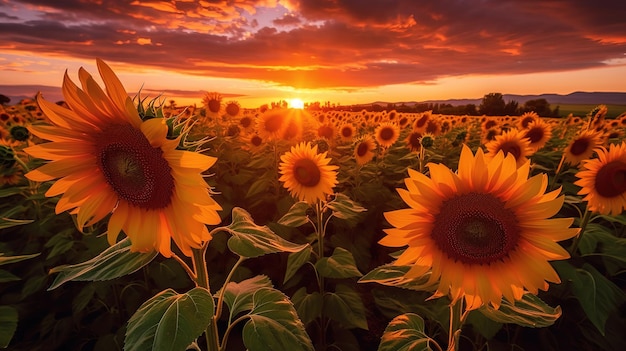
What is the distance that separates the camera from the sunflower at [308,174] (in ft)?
13.4

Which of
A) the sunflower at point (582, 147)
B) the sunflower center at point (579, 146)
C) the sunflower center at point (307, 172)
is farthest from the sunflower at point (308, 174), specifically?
the sunflower center at point (579, 146)

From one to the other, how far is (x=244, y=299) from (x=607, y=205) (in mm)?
3394

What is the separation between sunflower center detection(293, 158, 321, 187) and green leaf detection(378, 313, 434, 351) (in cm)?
244

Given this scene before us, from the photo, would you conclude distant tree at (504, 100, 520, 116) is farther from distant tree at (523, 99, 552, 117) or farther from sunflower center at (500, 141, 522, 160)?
sunflower center at (500, 141, 522, 160)

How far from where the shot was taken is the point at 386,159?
8.24m

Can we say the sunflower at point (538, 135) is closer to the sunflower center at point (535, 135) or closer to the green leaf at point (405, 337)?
the sunflower center at point (535, 135)

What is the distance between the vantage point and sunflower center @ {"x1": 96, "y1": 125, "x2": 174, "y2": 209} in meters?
1.26

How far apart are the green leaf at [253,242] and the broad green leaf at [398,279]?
45 cm

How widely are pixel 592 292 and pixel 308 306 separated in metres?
2.25

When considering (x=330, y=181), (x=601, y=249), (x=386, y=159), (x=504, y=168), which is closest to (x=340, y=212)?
(x=330, y=181)

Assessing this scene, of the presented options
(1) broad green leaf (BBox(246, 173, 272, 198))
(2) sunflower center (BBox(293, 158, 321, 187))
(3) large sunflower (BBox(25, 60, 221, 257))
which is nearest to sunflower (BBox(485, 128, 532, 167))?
(2) sunflower center (BBox(293, 158, 321, 187))

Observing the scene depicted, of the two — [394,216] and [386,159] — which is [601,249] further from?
[386,159]

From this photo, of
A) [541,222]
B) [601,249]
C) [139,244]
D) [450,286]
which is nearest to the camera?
[139,244]

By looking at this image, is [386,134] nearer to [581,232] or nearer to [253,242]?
[581,232]
